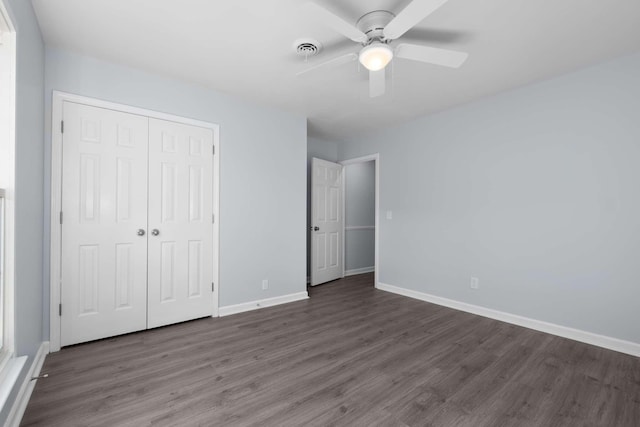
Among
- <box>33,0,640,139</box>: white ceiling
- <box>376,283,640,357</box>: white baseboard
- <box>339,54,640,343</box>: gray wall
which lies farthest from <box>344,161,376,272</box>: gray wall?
<box>33,0,640,139</box>: white ceiling

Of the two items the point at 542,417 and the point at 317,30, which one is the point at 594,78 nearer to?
the point at 317,30

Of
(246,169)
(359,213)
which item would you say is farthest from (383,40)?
(359,213)

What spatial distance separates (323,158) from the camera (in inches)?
199

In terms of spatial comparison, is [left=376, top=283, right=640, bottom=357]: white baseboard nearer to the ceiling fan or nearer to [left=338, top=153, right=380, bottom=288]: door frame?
[left=338, top=153, right=380, bottom=288]: door frame

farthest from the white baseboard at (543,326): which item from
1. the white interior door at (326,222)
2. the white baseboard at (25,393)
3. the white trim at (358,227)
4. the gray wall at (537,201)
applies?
the white baseboard at (25,393)

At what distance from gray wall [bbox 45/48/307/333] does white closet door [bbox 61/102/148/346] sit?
0.92 feet

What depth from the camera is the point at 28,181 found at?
6.11 ft

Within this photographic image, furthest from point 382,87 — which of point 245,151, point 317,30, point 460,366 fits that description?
point 460,366

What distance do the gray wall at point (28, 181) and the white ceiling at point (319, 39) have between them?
278 mm

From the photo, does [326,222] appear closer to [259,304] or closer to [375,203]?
[375,203]

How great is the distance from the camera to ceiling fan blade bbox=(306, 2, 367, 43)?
1512 mm

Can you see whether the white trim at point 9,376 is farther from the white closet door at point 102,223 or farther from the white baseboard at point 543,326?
the white baseboard at point 543,326

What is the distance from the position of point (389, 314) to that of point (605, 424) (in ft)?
6.17

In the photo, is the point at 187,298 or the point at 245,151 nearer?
the point at 187,298
